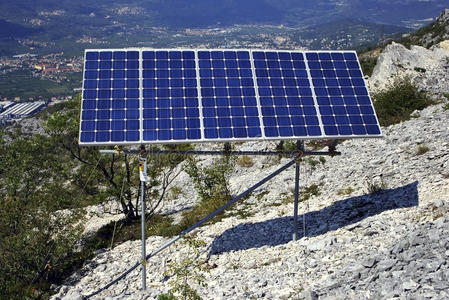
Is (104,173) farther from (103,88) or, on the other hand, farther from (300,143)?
(300,143)

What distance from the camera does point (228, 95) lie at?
47.5ft

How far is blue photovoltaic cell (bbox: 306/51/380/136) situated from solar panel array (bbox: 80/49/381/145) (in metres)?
0.04

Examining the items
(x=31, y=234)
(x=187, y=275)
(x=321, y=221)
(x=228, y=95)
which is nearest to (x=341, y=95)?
(x=228, y=95)

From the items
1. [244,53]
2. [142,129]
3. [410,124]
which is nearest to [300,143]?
[244,53]

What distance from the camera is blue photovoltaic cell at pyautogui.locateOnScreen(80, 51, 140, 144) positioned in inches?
510

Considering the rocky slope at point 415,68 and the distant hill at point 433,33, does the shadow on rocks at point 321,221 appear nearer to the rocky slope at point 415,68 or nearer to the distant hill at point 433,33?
the rocky slope at point 415,68

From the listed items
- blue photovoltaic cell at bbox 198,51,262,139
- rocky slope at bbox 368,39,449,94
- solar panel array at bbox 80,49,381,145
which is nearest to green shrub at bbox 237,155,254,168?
solar panel array at bbox 80,49,381,145

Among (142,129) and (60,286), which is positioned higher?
(142,129)

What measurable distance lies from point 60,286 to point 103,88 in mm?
9047

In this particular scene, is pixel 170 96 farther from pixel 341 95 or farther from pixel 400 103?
pixel 400 103

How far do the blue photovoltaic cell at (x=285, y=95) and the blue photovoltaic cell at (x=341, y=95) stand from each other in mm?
443

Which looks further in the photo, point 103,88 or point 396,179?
point 396,179

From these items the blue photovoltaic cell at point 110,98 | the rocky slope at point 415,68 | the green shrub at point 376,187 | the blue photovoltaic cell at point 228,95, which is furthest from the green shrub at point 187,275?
the rocky slope at point 415,68

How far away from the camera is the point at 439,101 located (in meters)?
30.2
